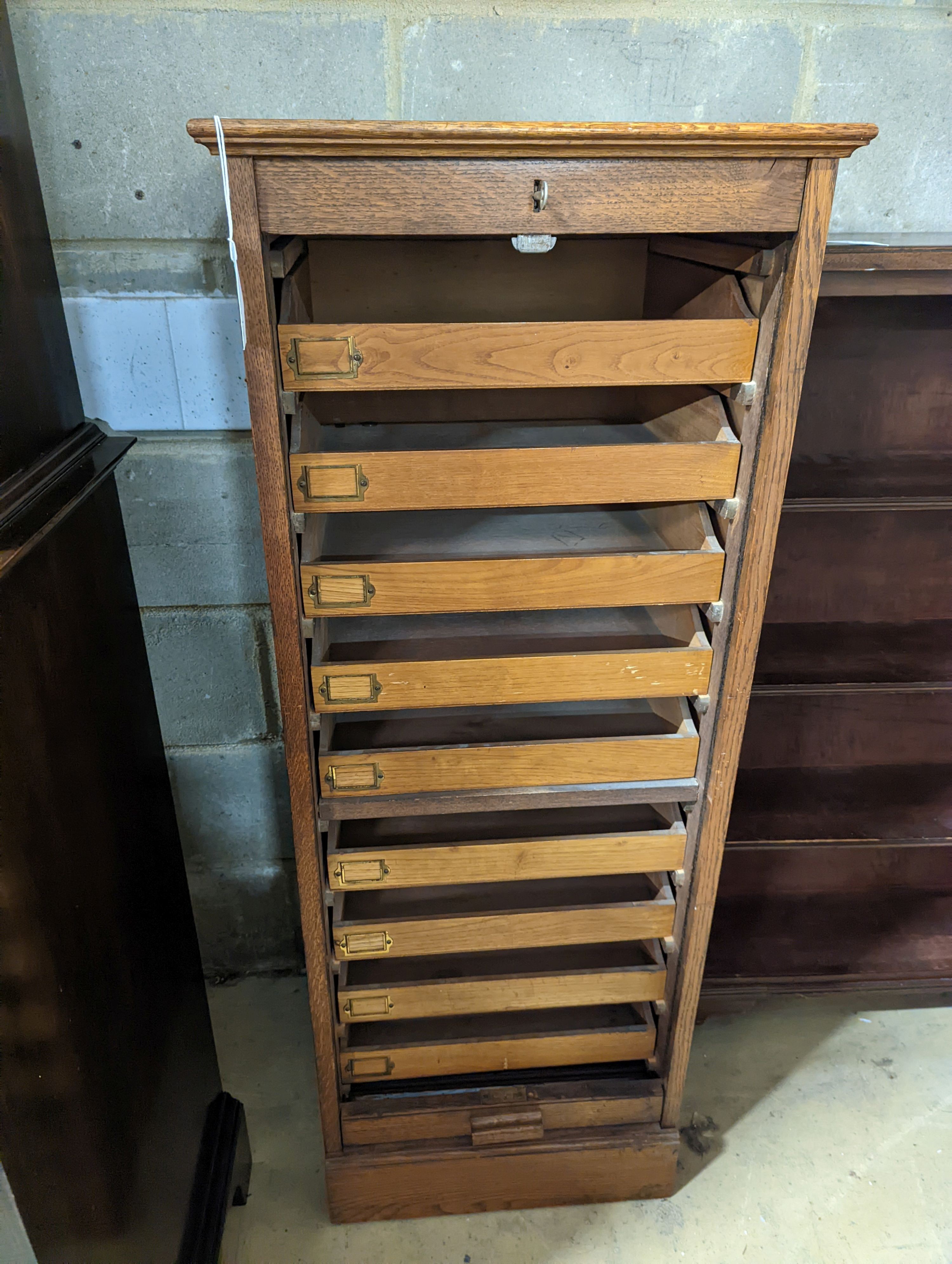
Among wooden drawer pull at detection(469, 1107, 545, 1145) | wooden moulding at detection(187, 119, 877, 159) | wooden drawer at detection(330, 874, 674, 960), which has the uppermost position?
wooden moulding at detection(187, 119, 877, 159)

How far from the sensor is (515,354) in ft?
2.81

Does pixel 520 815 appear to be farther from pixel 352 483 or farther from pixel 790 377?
pixel 790 377

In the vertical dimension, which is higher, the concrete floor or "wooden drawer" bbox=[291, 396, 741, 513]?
"wooden drawer" bbox=[291, 396, 741, 513]

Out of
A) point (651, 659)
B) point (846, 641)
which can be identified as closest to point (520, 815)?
point (651, 659)

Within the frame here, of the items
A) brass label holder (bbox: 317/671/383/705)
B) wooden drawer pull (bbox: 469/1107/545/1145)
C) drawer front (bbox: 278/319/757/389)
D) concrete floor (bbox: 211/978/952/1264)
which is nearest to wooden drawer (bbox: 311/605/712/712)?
brass label holder (bbox: 317/671/383/705)

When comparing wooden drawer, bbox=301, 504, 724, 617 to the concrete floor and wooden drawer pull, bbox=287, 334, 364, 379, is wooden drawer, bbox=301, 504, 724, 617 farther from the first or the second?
the concrete floor

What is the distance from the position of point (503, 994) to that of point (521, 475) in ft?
2.52

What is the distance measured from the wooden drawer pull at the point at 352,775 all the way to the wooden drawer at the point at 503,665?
8 centimetres

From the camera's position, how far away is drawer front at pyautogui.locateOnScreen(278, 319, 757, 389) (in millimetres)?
832

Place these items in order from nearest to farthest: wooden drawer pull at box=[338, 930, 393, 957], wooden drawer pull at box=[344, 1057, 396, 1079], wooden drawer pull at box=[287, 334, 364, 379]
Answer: wooden drawer pull at box=[287, 334, 364, 379]
wooden drawer pull at box=[338, 930, 393, 957]
wooden drawer pull at box=[344, 1057, 396, 1079]

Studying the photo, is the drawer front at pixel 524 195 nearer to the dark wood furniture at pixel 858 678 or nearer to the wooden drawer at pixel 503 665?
the dark wood furniture at pixel 858 678

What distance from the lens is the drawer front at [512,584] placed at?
0.94 metres

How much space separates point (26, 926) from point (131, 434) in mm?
837

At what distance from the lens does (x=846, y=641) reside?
143cm
